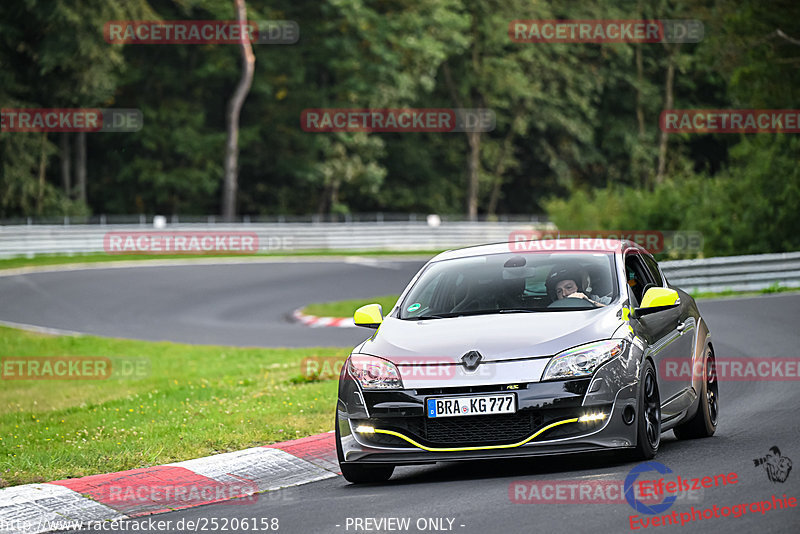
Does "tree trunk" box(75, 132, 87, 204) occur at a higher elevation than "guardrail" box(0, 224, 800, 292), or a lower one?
higher

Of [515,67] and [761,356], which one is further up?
[515,67]

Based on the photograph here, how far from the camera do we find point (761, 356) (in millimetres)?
15406

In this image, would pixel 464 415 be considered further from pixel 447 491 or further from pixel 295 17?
pixel 295 17

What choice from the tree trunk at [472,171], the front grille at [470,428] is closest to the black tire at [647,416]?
the front grille at [470,428]

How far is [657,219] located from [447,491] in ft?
89.8

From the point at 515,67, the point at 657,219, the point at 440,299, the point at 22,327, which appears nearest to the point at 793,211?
the point at 657,219

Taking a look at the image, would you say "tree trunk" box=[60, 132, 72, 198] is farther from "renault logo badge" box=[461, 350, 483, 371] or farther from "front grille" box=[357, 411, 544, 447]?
"renault logo badge" box=[461, 350, 483, 371]

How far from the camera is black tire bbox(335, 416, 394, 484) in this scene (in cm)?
825

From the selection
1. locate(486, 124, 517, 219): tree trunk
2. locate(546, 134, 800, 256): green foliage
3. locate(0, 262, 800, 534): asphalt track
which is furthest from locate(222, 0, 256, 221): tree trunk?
locate(0, 262, 800, 534): asphalt track

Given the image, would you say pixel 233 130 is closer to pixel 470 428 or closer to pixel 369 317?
pixel 369 317

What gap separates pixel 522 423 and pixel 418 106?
61.7 metres

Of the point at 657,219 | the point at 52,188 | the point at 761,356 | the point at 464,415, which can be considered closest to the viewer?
the point at 464,415

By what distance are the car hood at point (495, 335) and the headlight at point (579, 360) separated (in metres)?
0.05

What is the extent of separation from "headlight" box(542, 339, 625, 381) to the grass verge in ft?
10.0
